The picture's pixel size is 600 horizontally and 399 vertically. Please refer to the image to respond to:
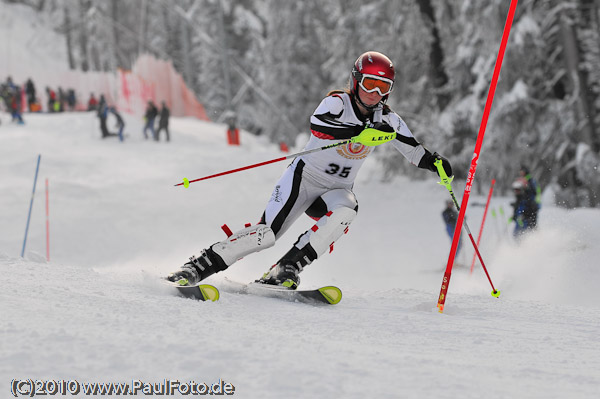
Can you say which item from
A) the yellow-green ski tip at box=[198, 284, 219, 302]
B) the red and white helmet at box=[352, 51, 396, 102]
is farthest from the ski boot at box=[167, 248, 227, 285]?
the red and white helmet at box=[352, 51, 396, 102]

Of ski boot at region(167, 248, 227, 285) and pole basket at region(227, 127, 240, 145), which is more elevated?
ski boot at region(167, 248, 227, 285)

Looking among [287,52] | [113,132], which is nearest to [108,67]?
[287,52]

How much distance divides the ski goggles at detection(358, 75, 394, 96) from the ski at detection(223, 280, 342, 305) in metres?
1.45

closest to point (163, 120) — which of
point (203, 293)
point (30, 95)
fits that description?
point (30, 95)

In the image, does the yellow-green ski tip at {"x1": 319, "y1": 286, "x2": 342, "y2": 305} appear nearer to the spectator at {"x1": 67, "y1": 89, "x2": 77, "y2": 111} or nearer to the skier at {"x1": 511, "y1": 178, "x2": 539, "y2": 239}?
the skier at {"x1": 511, "y1": 178, "x2": 539, "y2": 239}

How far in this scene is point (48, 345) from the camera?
230cm

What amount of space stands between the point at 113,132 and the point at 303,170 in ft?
64.0

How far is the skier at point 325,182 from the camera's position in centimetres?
466

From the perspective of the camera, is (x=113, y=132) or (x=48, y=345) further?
(x=113, y=132)

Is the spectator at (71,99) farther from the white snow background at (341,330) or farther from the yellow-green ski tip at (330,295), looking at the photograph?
the yellow-green ski tip at (330,295)

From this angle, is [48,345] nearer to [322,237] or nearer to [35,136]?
[322,237]

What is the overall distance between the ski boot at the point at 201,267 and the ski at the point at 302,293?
297 mm

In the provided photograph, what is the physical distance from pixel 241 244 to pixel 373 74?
156 cm

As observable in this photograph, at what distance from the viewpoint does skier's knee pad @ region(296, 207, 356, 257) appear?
4691mm
